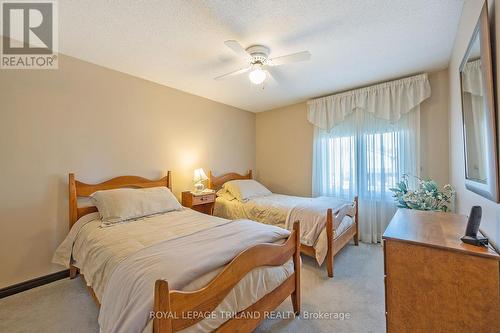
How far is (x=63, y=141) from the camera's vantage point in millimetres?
2395

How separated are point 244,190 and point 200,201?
769 mm

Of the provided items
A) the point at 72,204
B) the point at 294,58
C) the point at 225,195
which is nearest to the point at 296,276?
the point at 294,58

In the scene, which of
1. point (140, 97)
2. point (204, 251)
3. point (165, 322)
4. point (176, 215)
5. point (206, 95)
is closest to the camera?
point (165, 322)

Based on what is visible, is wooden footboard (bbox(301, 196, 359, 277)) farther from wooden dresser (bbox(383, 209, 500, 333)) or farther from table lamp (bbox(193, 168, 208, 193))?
table lamp (bbox(193, 168, 208, 193))

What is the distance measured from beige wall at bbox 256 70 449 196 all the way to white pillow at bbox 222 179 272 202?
73cm

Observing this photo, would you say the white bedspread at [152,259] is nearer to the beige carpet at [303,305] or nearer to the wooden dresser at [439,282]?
the beige carpet at [303,305]

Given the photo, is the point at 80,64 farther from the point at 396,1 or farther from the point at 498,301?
the point at 498,301

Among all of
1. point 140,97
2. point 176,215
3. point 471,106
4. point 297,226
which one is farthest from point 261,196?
point 471,106

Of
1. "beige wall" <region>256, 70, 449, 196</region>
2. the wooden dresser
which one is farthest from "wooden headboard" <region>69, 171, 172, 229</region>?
the wooden dresser

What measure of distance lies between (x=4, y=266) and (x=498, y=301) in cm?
370

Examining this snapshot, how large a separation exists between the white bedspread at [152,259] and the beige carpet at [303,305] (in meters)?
0.33

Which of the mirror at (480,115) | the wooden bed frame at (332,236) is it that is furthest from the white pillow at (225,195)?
the mirror at (480,115)

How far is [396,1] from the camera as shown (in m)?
1.63

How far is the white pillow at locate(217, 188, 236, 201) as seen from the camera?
367 cm
